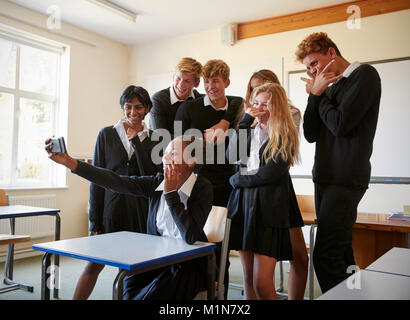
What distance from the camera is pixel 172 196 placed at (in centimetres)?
175

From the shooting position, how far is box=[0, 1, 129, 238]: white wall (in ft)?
16.6

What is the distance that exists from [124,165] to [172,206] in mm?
669

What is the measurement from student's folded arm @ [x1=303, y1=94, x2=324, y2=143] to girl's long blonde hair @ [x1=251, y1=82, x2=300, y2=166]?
0.42ft

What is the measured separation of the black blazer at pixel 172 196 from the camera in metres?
1.71

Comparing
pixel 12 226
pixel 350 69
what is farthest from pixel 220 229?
pixel 12 226

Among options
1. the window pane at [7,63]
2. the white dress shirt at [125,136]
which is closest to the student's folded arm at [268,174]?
the white dress shirt at [125,136]

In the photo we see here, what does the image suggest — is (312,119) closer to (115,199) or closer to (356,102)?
(356,102)

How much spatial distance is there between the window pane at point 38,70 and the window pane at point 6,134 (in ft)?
0.93

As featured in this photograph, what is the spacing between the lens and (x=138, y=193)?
2.04m

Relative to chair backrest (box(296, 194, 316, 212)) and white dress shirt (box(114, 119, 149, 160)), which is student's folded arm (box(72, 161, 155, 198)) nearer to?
white dress shirt (box(114, 119, 149, 160))

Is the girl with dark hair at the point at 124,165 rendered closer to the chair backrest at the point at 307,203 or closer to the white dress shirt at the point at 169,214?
the white dress shirt at the point at 169,214

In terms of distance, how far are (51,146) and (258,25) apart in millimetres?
3740

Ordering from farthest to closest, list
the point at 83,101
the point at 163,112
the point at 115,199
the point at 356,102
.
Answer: the point at 83,101 → the point at 163,112 → the point at 115,199 → the point at 356,102
